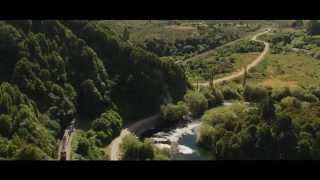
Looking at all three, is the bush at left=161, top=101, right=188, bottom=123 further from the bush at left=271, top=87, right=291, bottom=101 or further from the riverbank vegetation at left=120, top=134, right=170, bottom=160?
the riverbank vegetation at left=120, top=134, right=170, bottom=160

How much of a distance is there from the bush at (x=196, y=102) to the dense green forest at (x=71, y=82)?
315mm

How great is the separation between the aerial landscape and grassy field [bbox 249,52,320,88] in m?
0.03

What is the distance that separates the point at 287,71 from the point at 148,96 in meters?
4.43

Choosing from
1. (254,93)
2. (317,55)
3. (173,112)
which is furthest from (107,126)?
(317,55)

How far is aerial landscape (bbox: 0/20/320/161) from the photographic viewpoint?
10.3 meters

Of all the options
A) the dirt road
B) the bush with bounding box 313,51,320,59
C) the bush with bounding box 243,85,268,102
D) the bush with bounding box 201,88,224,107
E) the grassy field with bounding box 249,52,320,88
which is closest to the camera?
the bush with bounding box 201,88,224,107

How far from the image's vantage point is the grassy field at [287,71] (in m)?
15.6

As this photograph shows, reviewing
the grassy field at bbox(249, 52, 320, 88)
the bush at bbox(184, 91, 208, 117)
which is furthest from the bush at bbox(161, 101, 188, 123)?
the grassy field at bbox(249, 52, 320, 88)

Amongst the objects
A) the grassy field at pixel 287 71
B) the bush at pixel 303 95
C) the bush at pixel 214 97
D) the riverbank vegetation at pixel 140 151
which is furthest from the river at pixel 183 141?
the grassy field at pixel 287 71

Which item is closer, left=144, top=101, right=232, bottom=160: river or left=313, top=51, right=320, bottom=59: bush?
left=144, top=101, right=232, bottom=160: river

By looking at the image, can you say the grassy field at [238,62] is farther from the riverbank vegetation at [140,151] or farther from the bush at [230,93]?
the riverbank vegetation at [140,151]

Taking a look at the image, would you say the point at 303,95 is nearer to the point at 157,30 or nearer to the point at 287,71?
the point at 287,71

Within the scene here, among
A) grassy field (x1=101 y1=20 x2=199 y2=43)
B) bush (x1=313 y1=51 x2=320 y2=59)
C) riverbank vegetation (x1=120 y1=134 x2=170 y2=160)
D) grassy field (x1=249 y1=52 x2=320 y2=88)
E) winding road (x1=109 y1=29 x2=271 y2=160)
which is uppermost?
grassy field (x1=101 y1=20 x2=199 y2=43)

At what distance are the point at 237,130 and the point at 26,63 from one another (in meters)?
4.61
